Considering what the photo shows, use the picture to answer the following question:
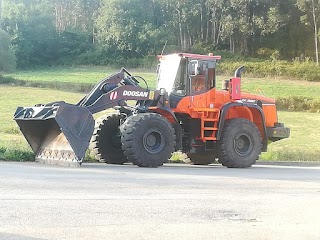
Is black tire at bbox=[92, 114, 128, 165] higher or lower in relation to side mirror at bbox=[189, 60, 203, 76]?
lower

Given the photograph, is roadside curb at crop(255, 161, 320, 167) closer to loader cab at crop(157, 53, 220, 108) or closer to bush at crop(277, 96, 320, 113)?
loader cab at crop(157, 53, 220, 108)

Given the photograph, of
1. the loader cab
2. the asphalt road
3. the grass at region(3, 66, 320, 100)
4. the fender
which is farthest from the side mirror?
the grass at region(3, 66, 320, 100)

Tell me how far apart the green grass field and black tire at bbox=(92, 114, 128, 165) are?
6.48 ft

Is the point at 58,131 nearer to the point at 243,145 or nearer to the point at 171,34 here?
the point at 243,145

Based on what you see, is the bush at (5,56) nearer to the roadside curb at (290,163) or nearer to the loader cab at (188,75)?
the roadside curb at (290,163)

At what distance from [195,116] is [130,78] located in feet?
6.91

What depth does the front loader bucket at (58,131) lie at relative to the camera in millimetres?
15359

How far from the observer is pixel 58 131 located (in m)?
16.3

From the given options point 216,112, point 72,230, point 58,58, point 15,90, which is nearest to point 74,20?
point 58,58

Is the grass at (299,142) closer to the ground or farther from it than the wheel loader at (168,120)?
closer to the ground

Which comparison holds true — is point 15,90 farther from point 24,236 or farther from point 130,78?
point 24,236

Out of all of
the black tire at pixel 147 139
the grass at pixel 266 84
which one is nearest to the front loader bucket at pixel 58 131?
the black tire at pixel 147 139

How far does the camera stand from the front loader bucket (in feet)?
50.4

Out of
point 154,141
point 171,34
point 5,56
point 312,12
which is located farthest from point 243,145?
point 171,34
